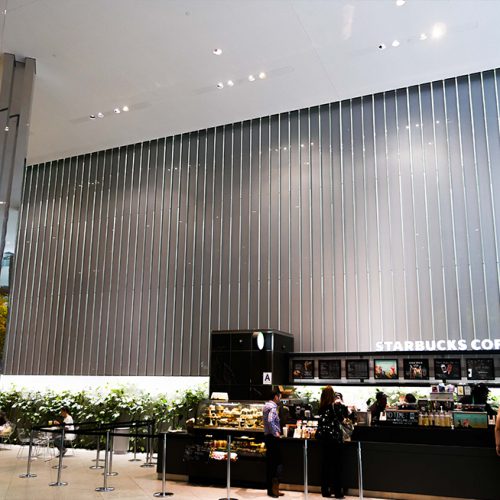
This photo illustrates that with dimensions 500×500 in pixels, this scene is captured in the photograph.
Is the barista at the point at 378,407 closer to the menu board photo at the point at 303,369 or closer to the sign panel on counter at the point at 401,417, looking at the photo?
the sign panel on counter at the point at 401,417

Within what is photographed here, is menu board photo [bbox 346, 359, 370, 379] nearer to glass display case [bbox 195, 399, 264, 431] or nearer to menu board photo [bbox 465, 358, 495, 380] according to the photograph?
menu board photo [bbox 465, 358, 495, 380]

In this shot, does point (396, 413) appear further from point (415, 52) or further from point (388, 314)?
point (415, 52)

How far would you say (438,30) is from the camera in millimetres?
8906

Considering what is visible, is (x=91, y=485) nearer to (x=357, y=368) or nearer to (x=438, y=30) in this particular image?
(x=357, y=368)

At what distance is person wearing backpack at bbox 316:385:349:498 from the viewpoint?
7297 millimetres

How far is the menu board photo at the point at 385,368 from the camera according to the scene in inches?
363

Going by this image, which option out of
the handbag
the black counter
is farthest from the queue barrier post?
the handbag

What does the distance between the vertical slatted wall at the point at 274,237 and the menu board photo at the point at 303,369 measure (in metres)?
0.38

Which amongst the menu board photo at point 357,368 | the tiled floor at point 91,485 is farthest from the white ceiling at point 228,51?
the tiled floor at point 91,485

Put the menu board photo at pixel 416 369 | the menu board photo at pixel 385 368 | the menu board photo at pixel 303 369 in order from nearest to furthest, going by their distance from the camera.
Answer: the menu board photo at pixel 416 369, the menu board photo at pixel 385 368, the menu board photo at pixel 303 369

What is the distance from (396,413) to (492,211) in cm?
418

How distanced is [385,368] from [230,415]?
9.39 feet

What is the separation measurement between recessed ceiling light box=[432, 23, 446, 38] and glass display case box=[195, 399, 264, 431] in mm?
6703

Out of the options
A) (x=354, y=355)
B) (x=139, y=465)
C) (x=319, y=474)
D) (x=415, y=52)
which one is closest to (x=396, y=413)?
(x=319, y=474)
